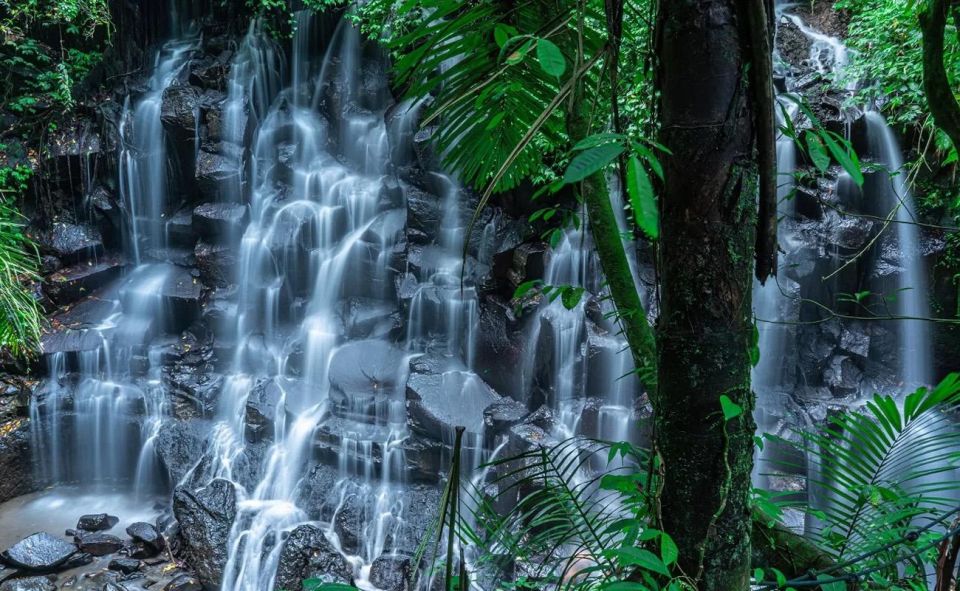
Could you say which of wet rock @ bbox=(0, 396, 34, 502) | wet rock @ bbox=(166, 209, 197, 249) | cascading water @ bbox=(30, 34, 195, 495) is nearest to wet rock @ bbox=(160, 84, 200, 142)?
wet rock @ bbox=(166, 209, 197, 249)

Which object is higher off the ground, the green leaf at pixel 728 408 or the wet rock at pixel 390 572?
the green leaf at pixel 728 408

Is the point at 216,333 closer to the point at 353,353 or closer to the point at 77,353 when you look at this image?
the point at 77,353

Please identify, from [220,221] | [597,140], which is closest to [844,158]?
[597,140]

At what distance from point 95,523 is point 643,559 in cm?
830

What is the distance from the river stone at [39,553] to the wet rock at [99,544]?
0.11 meters

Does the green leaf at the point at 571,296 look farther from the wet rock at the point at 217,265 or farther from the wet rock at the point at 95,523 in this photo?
the wet rock at the point at 217,265

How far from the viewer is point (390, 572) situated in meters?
6.01

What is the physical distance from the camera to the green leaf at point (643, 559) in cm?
83

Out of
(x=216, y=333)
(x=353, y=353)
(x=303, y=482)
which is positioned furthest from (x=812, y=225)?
(x=216, y=333)

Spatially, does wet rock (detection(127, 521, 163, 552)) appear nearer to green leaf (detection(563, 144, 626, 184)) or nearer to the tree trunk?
the tree trunk

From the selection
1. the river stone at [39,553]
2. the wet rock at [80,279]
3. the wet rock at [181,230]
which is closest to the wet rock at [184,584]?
the river stone at [39,553]

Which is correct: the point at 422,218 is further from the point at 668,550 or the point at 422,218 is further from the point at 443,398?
the point at 668,550

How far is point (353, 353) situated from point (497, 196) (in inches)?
121

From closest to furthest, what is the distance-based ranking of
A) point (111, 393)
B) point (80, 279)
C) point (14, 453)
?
point (14, 453), point (111, 393), point (80, 279)
